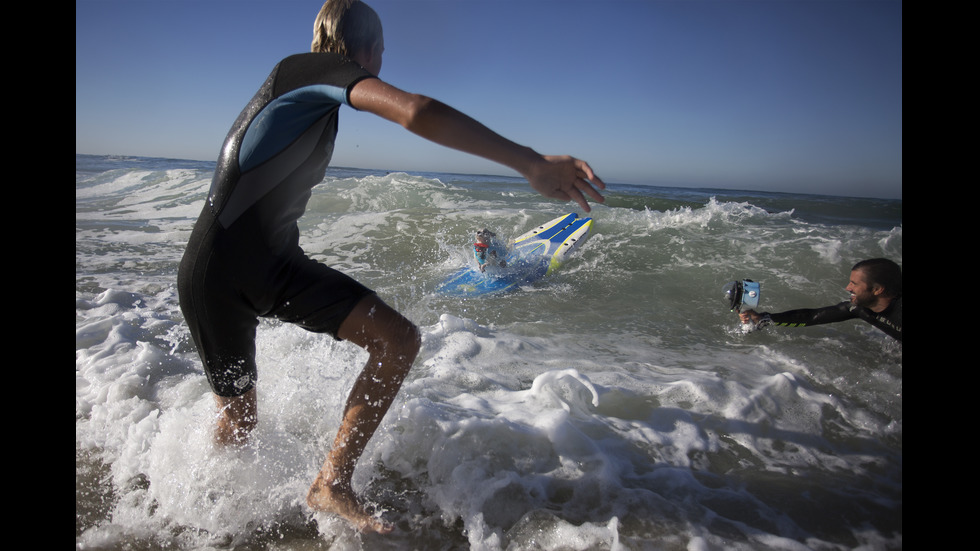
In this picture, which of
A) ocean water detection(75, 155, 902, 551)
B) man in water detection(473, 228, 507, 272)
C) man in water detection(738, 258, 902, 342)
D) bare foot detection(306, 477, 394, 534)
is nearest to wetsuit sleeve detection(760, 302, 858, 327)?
man in water detection(738, 258, 902, 342)

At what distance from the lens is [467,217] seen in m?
11.7

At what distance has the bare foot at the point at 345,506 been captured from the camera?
6.01 feet

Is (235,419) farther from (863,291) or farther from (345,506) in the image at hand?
(863,291)

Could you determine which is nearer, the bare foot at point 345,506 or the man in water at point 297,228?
the man in water at point 297,228

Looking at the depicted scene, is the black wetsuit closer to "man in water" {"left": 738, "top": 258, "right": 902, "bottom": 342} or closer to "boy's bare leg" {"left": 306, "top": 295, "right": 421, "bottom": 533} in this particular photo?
"man in water" {"left": 738, "top": 258, "right": 902, "bottom": 342}

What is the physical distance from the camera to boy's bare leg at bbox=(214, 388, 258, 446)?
6.14ft

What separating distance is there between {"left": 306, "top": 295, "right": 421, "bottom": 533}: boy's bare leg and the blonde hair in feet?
2.78

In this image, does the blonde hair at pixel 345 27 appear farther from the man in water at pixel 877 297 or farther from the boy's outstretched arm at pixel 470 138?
the man in water at pixel 877 297

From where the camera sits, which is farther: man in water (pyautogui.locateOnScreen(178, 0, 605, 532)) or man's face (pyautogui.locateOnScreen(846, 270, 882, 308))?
man's face (pyautogui.locateOnScreen(846, 270, 882, 308))

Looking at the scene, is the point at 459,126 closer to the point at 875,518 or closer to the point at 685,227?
the point at 875,518

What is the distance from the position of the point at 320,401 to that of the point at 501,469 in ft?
3.22

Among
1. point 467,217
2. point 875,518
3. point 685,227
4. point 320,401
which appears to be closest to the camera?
point 875,518

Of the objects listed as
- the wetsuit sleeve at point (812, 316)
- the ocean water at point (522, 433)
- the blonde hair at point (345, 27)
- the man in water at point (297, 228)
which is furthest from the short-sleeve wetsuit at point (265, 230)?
the wetsuit sleeve at point (812, 316)
